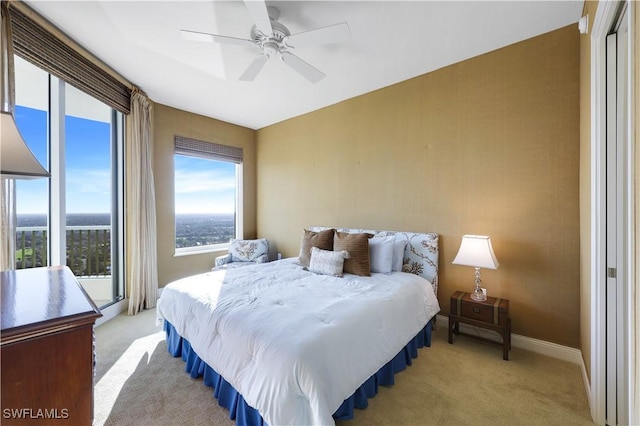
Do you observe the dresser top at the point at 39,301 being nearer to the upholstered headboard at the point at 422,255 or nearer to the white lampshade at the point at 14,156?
the white lampshade at the point at 14,156

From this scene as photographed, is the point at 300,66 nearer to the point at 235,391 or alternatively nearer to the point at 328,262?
the point at 328,262

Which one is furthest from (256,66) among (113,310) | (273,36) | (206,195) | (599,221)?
(113,310)

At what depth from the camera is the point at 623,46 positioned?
5.04 feet

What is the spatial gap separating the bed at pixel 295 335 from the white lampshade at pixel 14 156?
121 cm

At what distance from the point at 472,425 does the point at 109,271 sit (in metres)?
3.98

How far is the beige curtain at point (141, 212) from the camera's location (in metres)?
3.39

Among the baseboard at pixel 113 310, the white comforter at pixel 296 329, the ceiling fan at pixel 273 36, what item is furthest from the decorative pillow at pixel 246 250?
the ceiling fan at pixel 273 36

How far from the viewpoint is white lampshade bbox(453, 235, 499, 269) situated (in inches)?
91.5

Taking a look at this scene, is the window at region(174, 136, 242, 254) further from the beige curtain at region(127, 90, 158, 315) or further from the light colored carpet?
the light colored carpet

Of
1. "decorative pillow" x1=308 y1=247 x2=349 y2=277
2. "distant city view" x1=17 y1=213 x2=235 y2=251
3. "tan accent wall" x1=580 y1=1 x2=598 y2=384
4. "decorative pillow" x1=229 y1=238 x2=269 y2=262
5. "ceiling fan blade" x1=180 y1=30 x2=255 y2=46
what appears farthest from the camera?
"decorative pillow" x1=229 y1=238 x2=269 y2=262

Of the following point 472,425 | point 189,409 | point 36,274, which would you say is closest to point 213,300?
point 189,409

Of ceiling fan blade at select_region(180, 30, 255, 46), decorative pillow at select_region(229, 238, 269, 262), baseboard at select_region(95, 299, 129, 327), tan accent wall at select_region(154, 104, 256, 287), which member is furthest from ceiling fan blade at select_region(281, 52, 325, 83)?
baseboard at select_region(95, 299, 129, 327)

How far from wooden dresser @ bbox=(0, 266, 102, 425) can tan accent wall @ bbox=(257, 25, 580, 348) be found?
292 centimetres

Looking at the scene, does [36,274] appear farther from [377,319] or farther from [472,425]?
[472,425]
